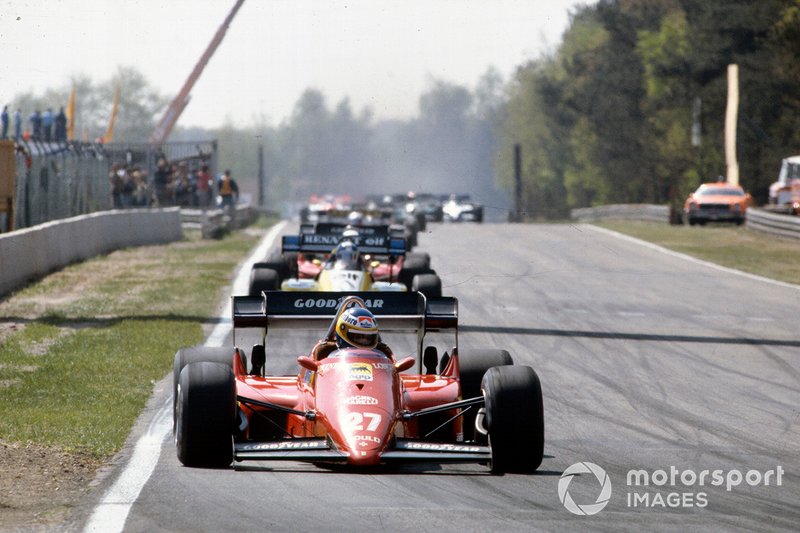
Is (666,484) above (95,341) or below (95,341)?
above

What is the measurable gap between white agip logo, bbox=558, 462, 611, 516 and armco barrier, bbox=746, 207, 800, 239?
2709cm

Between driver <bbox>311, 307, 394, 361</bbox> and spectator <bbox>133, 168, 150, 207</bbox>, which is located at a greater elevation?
driver <bbox>311, 307, 394, 361</bbox>

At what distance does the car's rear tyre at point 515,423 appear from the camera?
27.7ft

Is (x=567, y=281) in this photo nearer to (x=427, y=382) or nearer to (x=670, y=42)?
(x=427, y=382)

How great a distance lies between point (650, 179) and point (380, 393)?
71.1 m

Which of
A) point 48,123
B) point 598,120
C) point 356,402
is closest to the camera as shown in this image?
point 356,402

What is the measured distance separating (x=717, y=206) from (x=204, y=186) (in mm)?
15671

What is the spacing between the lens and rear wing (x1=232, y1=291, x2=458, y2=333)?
33.2ft

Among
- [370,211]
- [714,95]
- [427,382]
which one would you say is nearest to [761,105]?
[714,95]

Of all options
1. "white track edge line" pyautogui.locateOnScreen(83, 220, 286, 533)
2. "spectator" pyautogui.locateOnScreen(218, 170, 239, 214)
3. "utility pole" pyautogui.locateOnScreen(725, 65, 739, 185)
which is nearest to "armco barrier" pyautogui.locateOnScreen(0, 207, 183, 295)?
"spectator" pyautogui.locateOnScreen(218, 170, 239, 214)

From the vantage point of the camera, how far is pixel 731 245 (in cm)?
3534

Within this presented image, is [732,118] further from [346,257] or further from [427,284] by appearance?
[427,284]

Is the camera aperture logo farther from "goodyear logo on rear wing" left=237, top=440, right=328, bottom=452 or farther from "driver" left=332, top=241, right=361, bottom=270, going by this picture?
"driver" left=332, top=241, right=361, bottom=270

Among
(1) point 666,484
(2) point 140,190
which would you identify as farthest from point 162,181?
(1) point 666,484
